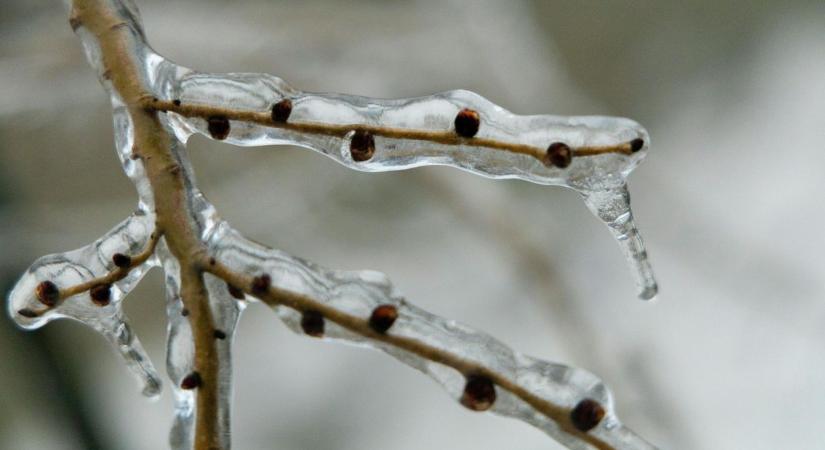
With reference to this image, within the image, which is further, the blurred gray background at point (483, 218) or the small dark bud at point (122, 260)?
the blurred gray background at point (483, 218)

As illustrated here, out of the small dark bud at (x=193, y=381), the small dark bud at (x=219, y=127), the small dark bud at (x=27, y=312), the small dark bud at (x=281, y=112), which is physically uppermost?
the small dark bud at (x=281, y=112)

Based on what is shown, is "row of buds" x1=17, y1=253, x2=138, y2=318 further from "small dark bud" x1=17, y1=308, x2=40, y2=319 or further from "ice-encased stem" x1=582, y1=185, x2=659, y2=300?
"ice-encased stem" x1=582, y1=185, x2=659, y2=300

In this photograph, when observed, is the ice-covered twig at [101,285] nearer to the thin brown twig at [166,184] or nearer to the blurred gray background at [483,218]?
the thin brown twig at [166,184]

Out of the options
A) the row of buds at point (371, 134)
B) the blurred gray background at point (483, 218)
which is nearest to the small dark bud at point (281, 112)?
the row of buds at point (371, 134)

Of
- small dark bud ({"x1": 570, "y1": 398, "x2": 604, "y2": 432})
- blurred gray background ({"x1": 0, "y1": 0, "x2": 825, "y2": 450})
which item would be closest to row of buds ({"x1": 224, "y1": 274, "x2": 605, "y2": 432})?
small dark bud ({"x1": 570, "y1": 398, "x2": 604, "y2": 432})

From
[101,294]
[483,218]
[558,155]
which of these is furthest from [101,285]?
[483,218]

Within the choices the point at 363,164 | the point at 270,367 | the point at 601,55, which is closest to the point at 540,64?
the point at 601,55

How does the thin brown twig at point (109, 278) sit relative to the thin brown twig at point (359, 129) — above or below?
below
